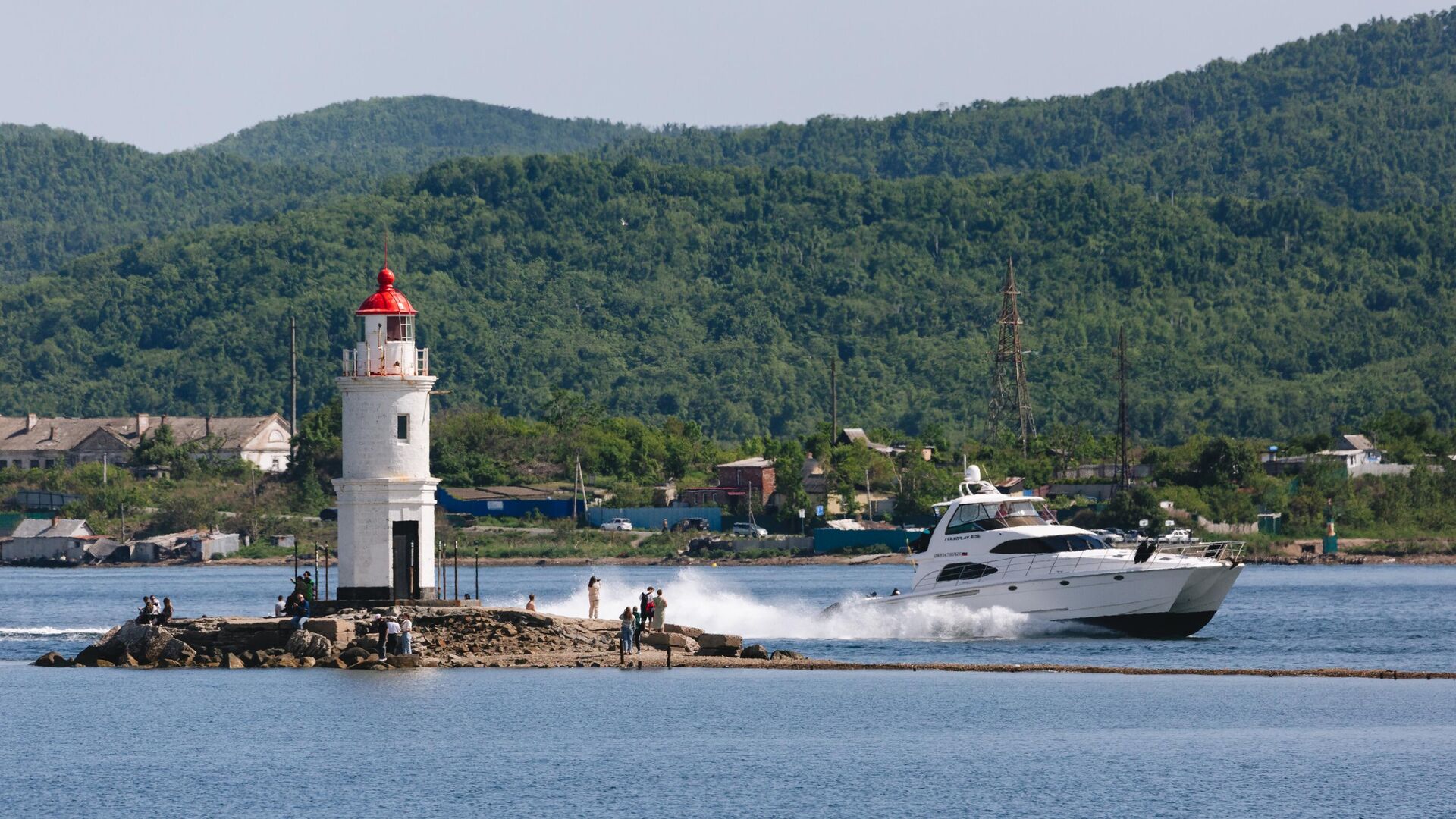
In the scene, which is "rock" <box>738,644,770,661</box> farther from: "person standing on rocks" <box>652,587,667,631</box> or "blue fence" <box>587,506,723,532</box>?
"blue fence" <box>587,506,723,532</box>

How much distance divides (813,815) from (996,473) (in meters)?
111

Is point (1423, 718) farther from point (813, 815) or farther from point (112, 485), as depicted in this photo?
point (112, 485)

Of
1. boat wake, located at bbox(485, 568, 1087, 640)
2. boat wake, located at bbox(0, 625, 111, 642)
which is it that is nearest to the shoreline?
boat wake, located at bbox(0, 625, 111, 642)

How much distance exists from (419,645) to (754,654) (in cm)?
818

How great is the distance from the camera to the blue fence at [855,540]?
418ft

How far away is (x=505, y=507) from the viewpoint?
452 ft

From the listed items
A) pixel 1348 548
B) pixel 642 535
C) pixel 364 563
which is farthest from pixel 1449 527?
pixel 364 563

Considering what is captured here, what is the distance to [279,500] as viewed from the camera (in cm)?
14550

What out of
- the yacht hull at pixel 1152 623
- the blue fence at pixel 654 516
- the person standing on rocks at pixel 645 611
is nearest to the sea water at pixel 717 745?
the person standing on rocks at pixel 645 611

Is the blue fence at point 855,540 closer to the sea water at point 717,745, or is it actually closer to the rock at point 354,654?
the sea water at point 717,745

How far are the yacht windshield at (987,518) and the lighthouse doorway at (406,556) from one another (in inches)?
604

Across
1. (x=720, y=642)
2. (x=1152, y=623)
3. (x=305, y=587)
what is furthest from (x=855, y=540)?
(x=305, y=587)

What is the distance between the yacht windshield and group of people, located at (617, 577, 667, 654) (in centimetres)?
883

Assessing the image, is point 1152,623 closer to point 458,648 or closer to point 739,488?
point 458,648
